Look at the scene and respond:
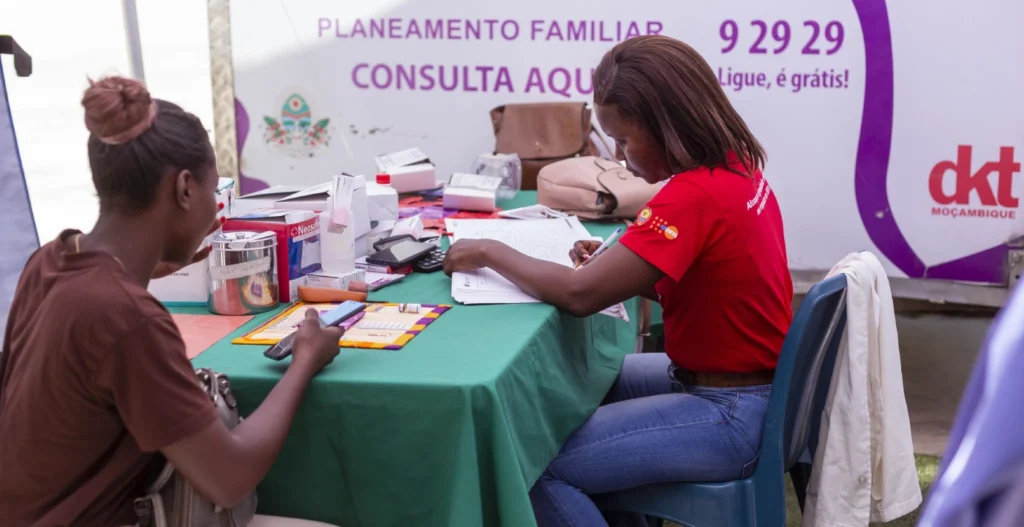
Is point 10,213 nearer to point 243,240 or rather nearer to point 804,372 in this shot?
point 243,240

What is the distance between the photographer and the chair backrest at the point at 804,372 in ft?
5.08

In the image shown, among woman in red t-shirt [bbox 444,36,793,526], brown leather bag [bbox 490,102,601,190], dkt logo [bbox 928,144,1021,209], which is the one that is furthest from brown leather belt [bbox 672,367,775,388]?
dkt logo [bbox 928,144,1021,209]

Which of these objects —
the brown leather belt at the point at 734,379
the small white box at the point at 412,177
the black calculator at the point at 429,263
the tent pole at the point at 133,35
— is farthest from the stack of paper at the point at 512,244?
the tent pole at the point at 133,35

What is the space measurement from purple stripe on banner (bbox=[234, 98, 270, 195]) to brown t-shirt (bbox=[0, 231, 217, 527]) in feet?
9.11

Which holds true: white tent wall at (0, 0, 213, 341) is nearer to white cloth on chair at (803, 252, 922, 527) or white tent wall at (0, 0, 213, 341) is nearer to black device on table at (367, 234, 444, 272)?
black device on table at (367, 234, 444, 272)

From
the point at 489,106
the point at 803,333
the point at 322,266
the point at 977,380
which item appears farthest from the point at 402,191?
the point at 977,380

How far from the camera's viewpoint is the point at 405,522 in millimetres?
1368

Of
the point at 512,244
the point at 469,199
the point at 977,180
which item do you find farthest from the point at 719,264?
the point at 977,180

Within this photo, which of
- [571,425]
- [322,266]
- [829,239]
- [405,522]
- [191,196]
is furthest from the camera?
[829,239]

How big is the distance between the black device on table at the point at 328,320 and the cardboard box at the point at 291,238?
18cm

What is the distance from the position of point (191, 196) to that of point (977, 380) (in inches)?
37.7

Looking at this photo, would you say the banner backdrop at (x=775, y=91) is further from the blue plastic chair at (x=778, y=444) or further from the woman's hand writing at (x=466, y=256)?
the blue plastic chair at (x=778, y=444)

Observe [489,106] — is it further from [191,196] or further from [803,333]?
[191,196]

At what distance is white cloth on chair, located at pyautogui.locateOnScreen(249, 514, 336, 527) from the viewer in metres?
1.35
